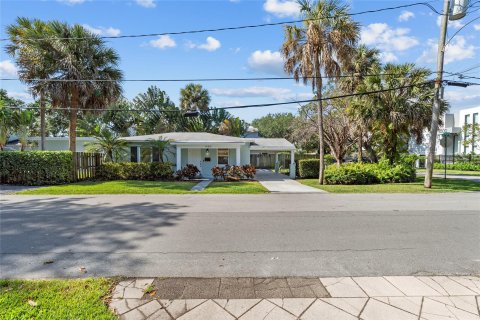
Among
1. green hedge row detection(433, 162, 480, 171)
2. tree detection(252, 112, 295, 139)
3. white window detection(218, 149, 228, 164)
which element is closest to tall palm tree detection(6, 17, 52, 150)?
white window detection(218, 149, 228, 164)

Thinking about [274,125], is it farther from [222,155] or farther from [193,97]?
[222,155]

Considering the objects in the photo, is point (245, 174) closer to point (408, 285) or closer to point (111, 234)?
point (111, 234)

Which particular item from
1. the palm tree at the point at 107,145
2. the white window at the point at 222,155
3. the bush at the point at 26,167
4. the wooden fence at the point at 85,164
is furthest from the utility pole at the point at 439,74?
the bush at the point at 26,167

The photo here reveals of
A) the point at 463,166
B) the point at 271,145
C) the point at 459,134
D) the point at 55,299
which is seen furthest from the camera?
the point at 459,134

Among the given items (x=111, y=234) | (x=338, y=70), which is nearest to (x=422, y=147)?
(x=338, y=70)

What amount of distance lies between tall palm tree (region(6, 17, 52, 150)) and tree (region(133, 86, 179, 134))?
19.1 m

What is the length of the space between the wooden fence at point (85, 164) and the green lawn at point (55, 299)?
1423 centimetres

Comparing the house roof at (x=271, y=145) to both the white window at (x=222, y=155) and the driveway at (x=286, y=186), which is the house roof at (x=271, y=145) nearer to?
the white window at (x=222, y=155)

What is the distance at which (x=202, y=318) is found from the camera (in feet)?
9.73

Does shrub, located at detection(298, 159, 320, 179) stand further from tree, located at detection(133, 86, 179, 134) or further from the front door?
tree, located at detection(133, 86, 179, 134)

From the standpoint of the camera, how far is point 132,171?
17766mm

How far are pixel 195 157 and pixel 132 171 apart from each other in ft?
15.2

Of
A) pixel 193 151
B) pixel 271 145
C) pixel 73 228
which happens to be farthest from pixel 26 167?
pixel 271 145

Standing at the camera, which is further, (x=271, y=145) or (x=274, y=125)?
(x=274, y=125)
